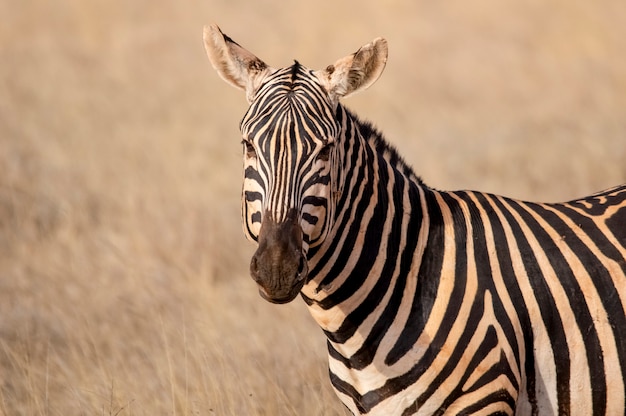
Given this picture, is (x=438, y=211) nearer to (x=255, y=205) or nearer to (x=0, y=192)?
(x=255, y=205)

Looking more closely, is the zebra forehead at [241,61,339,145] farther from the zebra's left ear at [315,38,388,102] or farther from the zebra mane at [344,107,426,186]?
the zebra mane at [344,107,426,186]

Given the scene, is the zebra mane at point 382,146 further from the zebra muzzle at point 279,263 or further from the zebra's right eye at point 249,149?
the zebra muzzle at point 279,263

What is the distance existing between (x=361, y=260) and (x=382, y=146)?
708 millimetres

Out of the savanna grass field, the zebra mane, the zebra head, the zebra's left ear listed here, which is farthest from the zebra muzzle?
the savanna grass field

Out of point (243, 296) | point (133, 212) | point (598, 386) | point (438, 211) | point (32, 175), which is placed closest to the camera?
point (598, 386)

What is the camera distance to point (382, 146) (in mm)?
4355

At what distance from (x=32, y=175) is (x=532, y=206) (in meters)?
8.29

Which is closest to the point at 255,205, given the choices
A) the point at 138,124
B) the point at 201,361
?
the point at 201,361

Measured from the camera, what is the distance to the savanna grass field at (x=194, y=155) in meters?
6.52

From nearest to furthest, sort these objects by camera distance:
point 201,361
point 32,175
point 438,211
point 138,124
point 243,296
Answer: point 438,211
point 201,361
point 243,296
point 32,175
point 138,124

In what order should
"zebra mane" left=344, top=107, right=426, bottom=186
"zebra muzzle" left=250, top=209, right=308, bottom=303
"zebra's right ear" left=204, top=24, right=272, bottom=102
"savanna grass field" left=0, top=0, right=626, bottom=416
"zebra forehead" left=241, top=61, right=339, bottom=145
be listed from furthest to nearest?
"savanna grass field" left=0, top=0, right=626, bottom=416
"zebra mane" left=344, top=107, right=426, bottom=186
"zebra's right ear" left=204, top=24, right=272, bottom=102
"zebra forehead" left=241, top=61, right=339, bottom=145
"zebra muzzle" left=250, top=209, right=308, bottom=303

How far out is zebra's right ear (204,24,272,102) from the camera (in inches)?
160

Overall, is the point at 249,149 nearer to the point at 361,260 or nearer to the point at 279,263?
the point at 279,263

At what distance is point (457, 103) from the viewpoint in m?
14.0
